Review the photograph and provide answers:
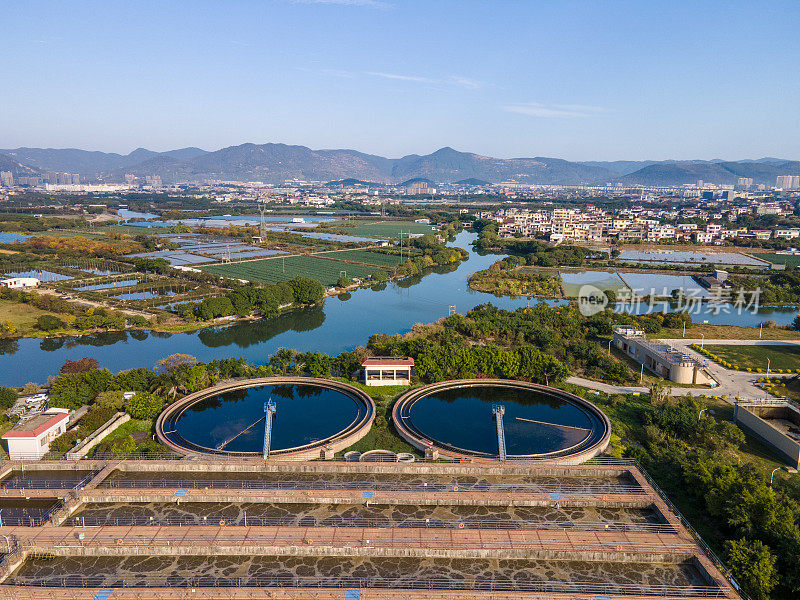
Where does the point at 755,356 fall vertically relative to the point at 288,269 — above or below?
below

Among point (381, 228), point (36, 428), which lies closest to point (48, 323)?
point (36, 428)

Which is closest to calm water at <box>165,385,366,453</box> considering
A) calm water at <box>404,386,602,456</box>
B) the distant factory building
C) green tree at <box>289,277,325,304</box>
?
calm water at <box>404,386,602,456</box>

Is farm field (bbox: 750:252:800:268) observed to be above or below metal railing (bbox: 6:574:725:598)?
above

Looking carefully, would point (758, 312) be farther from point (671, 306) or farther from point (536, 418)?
point (536, 418)

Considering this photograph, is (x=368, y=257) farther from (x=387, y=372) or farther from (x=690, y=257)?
(x=690, y=257)

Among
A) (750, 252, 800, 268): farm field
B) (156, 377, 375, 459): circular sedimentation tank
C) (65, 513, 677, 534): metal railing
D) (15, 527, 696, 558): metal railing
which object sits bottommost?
(156, 377, 375, 459): circular sedimentation tank

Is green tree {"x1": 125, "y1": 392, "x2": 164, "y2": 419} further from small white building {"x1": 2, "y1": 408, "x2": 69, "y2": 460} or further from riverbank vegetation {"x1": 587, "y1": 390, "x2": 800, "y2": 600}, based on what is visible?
riverbank vegetation {"x1": 587, "y1": 390, "x2": 800, "y2": 600}
